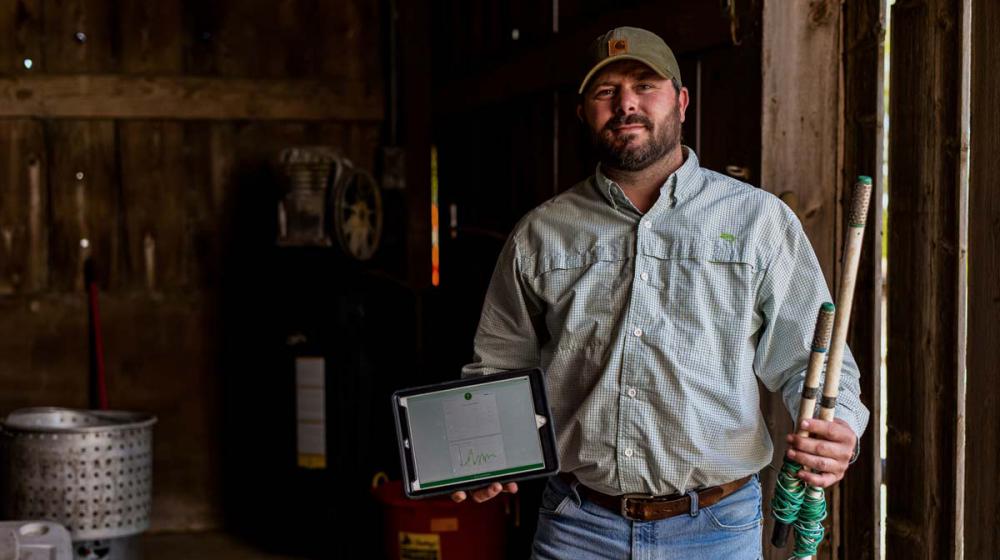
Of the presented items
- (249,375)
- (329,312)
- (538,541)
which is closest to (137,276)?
(249,375)

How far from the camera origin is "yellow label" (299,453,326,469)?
4930 millimetres

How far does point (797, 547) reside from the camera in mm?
1895

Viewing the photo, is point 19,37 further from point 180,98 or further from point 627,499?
point 627,499

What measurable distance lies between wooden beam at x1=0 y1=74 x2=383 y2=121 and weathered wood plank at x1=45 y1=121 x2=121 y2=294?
12 centimetres

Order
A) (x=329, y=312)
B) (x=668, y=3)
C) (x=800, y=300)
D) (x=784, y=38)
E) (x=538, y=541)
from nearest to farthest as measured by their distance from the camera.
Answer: (x=800, y=300)
(x=538, y=541)
(x=784, y=38)
(x=668, y=3)
(x=329, y=312)

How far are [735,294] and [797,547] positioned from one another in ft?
1.63

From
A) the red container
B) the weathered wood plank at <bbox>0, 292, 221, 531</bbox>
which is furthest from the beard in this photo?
the weathered wood plank at <bbox>0, 292, 221, 531</bbox>

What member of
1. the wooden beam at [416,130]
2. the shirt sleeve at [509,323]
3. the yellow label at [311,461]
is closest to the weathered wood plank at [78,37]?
the wooden beam at [416,130]

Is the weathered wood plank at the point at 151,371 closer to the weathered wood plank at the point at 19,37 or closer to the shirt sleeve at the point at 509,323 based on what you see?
the weathered wood plank at the point at 19,37

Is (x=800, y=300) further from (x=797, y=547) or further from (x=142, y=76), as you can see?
(x=142, y=76)

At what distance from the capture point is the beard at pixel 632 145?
2219 mm

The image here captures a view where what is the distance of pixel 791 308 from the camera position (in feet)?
6.98

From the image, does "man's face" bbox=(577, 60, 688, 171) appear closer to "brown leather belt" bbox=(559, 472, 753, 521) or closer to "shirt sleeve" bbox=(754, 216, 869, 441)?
"shirt sleeve" bbox=(754, 216, 869, 441)

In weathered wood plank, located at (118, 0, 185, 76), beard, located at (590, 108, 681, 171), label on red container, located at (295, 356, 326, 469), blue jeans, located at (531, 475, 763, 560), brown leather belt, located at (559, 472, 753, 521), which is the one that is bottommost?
label on red container, located at (295, 356, 326, 469)
